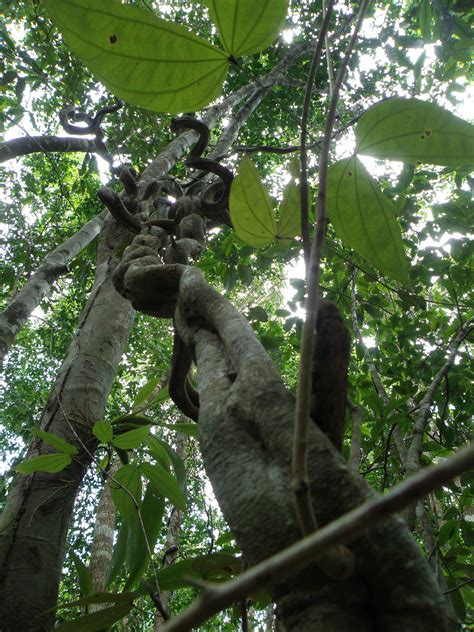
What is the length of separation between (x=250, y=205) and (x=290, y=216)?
0.06 m

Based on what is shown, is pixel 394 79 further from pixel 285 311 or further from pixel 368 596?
pixel 368 596

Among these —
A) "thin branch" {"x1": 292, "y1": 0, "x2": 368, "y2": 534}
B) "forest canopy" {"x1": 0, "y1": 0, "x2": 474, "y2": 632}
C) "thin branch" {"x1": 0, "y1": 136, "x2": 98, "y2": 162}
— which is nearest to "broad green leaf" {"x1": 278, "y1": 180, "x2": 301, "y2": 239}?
"forest canopy" {"x1": 0, "y1": 0, "x2": 474, "y2": 632}

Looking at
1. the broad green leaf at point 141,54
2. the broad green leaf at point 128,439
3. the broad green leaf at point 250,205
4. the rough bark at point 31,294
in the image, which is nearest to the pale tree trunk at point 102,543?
the rough bark at point 31,294

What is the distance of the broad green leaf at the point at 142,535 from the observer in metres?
0.98

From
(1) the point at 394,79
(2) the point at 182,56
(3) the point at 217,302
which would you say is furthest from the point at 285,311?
(1) the point at 394,79

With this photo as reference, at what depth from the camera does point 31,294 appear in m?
2.08

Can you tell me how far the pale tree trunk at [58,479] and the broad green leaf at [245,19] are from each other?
2.64ft

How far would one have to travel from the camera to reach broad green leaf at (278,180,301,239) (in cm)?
65

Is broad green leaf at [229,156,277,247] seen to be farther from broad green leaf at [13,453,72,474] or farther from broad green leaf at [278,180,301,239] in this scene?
broad green leaf at [13,453,72,474]

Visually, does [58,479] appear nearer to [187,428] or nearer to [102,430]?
[102,430]

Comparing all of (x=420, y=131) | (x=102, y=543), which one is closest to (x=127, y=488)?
(x=420, y=131)

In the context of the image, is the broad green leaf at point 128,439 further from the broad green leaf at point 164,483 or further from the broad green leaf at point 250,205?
the broad green leaf at point 250,205

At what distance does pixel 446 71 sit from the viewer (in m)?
1.84

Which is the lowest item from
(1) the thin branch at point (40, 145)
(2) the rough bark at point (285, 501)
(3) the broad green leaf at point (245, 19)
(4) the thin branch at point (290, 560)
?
(4) the thin branch at point (290, 560)
